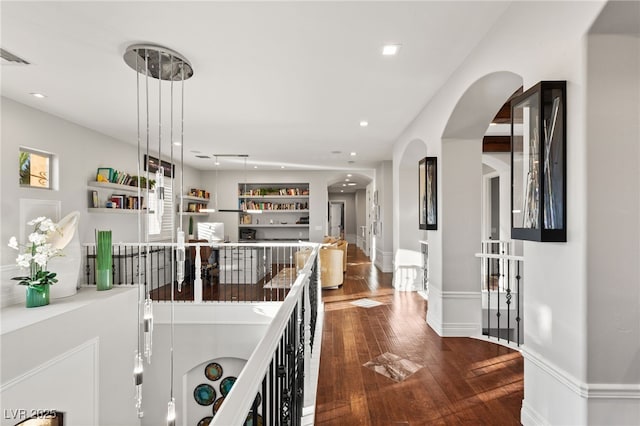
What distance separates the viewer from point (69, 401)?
402cm

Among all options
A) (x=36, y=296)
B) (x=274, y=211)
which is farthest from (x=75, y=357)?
(x=274, y=211)

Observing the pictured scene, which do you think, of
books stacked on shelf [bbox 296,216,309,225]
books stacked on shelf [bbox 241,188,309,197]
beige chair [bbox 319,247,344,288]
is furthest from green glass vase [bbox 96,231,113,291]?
books stacked on shelf [bbox 296,216,309,225]

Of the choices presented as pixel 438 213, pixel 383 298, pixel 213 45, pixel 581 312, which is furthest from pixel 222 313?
pixel 581 312

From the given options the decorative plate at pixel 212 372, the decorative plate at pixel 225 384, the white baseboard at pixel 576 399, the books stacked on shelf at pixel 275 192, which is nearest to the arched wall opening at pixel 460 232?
the white baseboard at pixel 576 399

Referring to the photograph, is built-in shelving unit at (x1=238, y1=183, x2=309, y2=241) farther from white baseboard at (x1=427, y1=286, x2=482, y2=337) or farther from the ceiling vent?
the ceiling vent

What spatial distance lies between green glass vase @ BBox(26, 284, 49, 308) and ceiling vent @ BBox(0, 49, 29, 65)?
8.10 ft

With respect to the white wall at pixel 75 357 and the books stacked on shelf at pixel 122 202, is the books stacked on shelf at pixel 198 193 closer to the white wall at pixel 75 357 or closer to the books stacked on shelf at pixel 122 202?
the books stacked on shelf at pixel 122 202

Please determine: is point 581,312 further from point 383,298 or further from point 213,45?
point 383,298

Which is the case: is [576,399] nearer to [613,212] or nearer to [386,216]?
[613,212]

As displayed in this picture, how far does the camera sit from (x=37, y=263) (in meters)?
4.06

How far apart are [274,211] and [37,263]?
21.3 feet

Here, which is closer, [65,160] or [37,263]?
[37,263]

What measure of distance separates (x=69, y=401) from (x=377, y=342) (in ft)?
12.1

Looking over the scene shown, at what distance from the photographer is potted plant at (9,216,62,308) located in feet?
13.1
